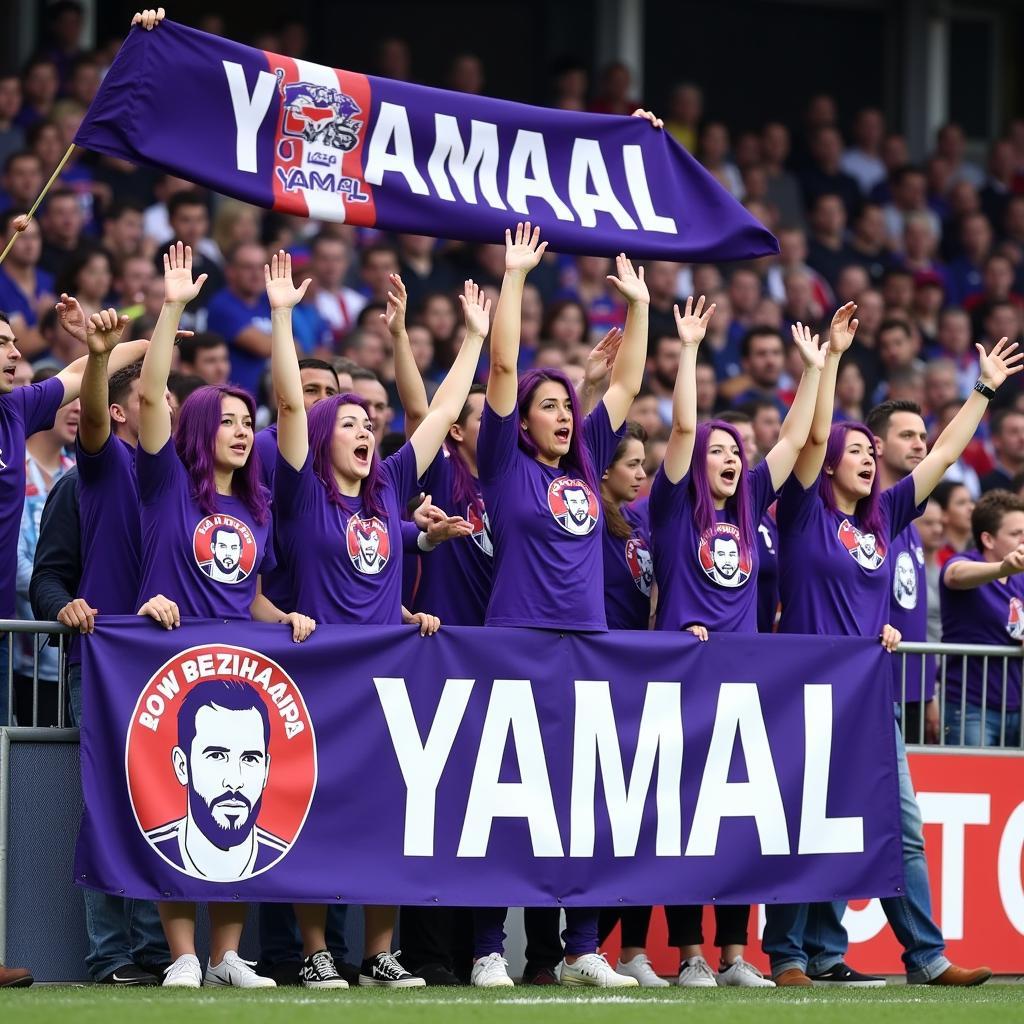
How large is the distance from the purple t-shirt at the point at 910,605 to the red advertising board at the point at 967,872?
317mm

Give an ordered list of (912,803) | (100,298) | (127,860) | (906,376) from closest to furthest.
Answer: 1. (127,860)
2. (912,803)
3. (100,298)
4. (906,376)

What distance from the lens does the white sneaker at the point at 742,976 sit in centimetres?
781

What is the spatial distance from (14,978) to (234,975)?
2.37 feet

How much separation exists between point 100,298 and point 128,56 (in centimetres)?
320

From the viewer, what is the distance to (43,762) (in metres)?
7.21

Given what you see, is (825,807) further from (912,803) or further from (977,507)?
(977,507)

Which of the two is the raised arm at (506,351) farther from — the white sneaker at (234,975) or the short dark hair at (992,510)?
the short dark hair at (992,510)

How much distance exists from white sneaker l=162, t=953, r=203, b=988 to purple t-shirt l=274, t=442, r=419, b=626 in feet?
4.10

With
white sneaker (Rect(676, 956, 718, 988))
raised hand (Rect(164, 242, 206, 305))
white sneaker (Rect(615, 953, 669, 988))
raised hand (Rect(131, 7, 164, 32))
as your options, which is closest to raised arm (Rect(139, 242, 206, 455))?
raised hand (Rect(164, 242, 206, 305))

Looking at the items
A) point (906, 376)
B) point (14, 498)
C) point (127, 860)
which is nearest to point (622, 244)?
point (14, 498)

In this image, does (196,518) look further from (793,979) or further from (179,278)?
(793,979)

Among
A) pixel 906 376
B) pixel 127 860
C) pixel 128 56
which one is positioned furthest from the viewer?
pixel 906 376

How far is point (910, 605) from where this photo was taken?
874cm

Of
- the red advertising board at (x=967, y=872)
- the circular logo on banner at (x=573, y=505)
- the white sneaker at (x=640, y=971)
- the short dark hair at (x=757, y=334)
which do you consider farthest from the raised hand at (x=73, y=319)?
the short dark hair at (x=757, y=334)
